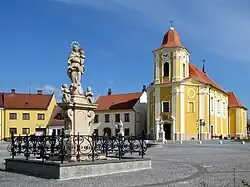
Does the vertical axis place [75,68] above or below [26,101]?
below

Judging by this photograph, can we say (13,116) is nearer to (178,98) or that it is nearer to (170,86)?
(170,86)

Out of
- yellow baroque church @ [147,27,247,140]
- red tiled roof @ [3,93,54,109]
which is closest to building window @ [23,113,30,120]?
red tiled roof @ [3,93,54,109]

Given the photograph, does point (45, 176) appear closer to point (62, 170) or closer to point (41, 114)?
point (62, 170)

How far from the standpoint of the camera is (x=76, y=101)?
13656 mm

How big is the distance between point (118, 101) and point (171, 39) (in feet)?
56.7

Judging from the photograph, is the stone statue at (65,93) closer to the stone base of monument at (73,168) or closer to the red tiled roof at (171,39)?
the stone base of monument at (73,168)

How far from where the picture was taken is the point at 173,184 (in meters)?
10.3

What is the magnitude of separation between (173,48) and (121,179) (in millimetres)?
50404

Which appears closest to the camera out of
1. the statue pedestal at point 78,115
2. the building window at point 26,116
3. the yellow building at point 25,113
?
the statue pedestal at point 78,115

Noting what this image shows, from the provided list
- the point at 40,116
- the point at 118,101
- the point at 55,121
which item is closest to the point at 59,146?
the point at 55,121

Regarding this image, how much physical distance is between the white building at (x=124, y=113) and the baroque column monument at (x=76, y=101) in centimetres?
5270

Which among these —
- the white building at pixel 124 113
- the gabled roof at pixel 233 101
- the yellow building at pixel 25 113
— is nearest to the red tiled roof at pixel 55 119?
the yellow building at pixel 25 113

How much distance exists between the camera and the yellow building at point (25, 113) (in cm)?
6556

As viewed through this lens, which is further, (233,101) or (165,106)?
(233,101)
